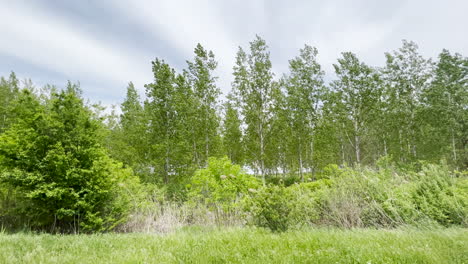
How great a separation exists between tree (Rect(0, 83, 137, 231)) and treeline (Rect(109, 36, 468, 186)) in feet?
22.6

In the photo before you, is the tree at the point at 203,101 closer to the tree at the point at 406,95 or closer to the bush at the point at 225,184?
the bush at the point at 225,184

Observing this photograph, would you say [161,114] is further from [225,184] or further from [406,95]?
[406,95]

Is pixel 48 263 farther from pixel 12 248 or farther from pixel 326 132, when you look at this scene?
pixel 326 132

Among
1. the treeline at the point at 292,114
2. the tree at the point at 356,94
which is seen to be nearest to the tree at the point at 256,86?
the treeline at the point at 292,114

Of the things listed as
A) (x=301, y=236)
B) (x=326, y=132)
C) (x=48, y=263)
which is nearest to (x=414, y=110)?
(x=326, y=132)

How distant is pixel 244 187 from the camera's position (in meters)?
7.75

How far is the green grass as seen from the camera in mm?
2844

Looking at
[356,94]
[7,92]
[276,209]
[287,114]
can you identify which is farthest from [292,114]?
[7,92]

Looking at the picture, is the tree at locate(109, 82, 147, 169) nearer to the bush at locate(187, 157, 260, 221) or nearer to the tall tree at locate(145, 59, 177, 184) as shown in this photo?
the tall tree at locate(145, 59, 177, 184)

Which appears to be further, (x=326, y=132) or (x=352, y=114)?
(x=326, y=132)

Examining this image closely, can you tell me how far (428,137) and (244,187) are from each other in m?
20.8

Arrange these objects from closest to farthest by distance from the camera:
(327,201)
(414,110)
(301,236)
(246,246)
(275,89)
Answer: (246,246)
(301,236)
(327,201)
(275,89)
(414,110)

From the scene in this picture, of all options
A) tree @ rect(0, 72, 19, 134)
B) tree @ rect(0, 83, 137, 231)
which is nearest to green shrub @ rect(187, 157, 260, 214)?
tree @ rect(0, 83, 137, 231)

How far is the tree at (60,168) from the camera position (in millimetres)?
6648
